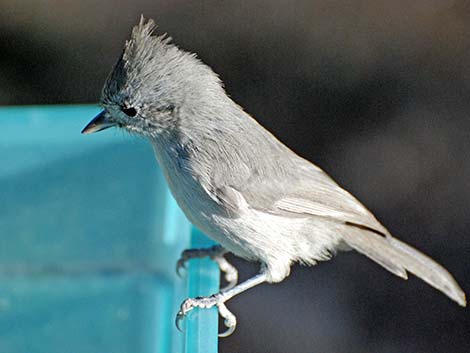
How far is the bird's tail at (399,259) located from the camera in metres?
3.66

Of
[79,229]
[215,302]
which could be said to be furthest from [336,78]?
[215,302]

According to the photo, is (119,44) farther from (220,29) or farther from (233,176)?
(233,176)

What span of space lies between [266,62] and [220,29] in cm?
30

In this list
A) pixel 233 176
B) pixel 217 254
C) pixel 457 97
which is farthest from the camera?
pixel 457 97

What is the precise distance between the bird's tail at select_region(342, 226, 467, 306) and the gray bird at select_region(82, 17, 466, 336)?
0.02 meters

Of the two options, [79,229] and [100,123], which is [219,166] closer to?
[100,123]

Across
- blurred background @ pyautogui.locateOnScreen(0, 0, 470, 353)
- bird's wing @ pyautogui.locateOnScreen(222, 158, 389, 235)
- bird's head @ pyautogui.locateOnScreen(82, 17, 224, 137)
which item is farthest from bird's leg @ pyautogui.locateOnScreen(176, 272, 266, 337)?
blurred background @ pyautogui.locateOnScreen(0, 0, 470, 353)

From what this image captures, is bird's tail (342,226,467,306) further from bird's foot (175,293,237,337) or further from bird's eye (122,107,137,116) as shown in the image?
bird's eye (122,107,137,116)

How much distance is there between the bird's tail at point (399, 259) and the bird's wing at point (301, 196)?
0.09 meters

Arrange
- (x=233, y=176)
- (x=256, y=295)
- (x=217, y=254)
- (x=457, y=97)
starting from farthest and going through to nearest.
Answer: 1. (x=457, y=97)
2. (x=256, y=295)
3. (x=217, y=254)
4. (x=233, y=176)

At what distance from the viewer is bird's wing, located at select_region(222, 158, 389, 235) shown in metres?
3.46

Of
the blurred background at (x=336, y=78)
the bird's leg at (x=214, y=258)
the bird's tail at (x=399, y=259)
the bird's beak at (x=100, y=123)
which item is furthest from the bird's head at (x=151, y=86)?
the blurred background at (x=336, y=78)

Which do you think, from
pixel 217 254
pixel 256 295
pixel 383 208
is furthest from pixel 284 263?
pixel 383 208

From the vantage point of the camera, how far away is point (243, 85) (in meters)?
5.43
